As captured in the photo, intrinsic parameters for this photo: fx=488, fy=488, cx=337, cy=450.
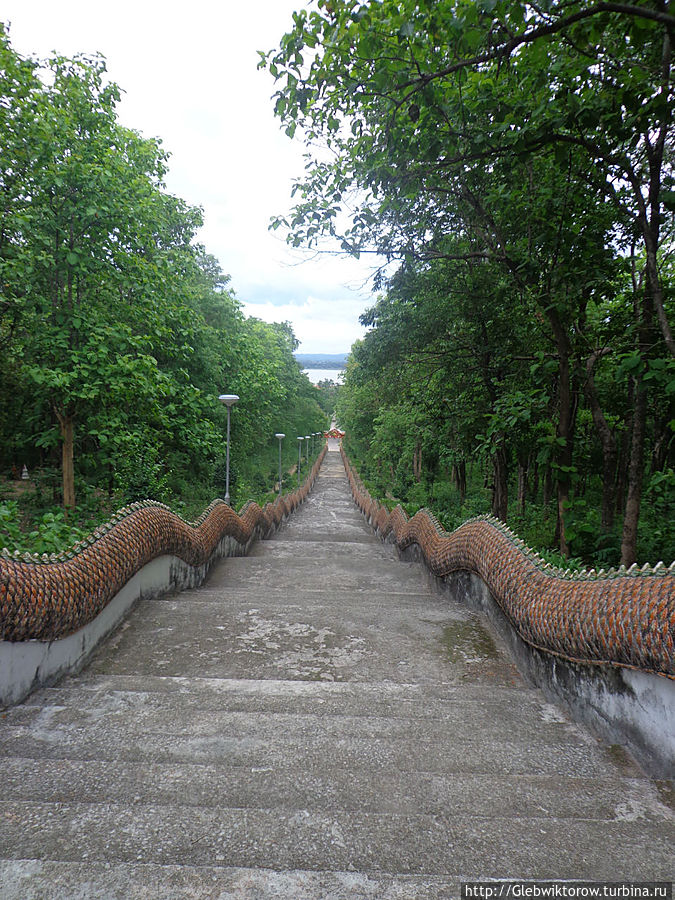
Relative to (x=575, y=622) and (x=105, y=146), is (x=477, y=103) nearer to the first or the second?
(x=575, y=622)

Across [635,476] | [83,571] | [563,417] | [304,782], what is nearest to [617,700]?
[304,782]

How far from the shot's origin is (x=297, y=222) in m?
5.54

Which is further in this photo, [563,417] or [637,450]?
[563,417]

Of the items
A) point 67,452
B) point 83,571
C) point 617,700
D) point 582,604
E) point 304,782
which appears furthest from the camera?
point 67,452

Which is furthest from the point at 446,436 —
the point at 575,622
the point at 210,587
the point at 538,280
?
the point at 575,622

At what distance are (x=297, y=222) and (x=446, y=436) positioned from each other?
6.46 m

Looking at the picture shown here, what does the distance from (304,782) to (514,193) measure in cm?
559

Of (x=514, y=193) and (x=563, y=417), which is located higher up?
(x=514, y=193)

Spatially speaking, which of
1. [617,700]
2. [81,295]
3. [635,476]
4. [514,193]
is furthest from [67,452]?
[617,700]

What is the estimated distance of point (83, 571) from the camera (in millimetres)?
3678

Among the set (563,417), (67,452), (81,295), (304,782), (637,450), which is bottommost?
(304,782)

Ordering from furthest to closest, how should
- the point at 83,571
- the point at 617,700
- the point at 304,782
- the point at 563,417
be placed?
the point at 563,417, the point at 83,571, the point at 617,700, the point at 304,782

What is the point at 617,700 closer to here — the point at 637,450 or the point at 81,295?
the point at 637,450

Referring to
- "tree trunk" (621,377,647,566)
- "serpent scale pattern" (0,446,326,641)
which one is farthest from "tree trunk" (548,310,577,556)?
"serpent scale pattern" (0,446,326,641)
